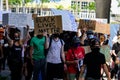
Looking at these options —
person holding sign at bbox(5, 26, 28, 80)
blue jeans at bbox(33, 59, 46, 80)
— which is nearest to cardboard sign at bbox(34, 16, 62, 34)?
person holding sign at bbox(5, 26, 28, 80)

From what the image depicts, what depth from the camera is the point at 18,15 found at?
1606 cm

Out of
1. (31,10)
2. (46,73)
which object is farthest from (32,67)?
(31,10)

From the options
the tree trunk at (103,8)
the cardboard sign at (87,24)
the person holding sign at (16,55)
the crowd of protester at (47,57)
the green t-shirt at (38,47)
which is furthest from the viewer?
the tree trunk at (103,8)

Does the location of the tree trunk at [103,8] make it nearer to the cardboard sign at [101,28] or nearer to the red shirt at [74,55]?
the cardboard sign at [101,28]

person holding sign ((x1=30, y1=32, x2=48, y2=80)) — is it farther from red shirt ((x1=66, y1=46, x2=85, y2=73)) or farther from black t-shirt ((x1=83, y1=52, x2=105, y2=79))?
black t-shirt ((x1=83, y1=52, x2=105, y2=79))

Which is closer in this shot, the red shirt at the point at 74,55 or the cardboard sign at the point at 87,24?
the red shirt at the point at 74,55

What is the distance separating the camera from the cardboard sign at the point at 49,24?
40.1 feet

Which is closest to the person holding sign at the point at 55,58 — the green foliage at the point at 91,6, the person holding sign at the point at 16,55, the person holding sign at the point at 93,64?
the person holding sign at the point at 16,55

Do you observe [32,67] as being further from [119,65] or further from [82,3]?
[82,3]

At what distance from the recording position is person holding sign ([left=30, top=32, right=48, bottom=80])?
12156mm

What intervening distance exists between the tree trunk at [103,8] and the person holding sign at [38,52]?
986 centimetres

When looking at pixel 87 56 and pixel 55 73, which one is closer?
pixel 87 56

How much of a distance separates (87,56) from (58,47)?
8.55 ft

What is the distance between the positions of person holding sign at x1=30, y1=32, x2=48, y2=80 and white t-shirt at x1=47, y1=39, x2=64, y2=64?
1.12 ft
